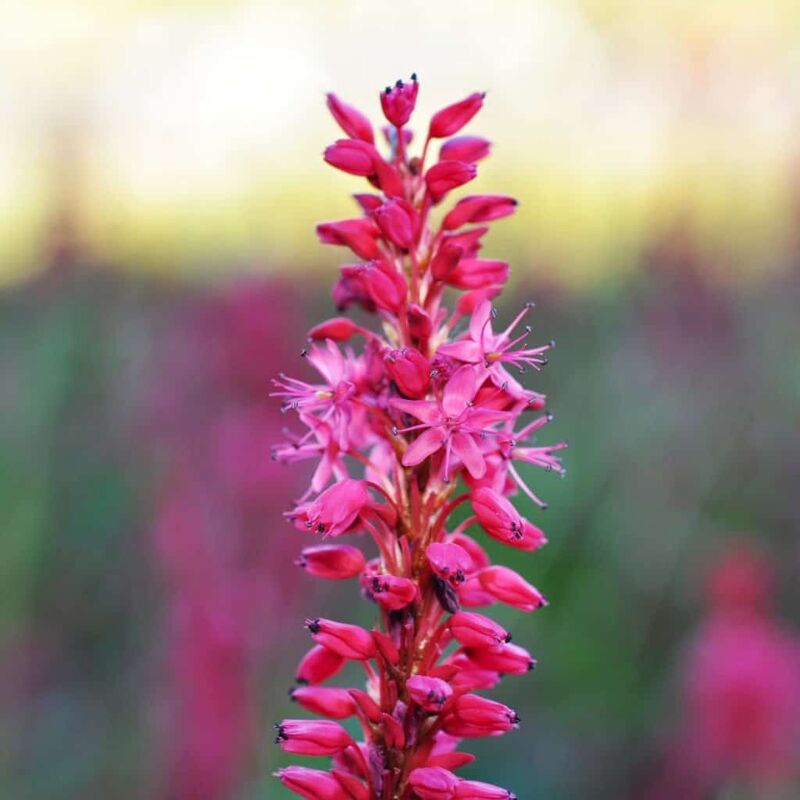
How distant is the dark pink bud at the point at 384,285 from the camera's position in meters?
2.34

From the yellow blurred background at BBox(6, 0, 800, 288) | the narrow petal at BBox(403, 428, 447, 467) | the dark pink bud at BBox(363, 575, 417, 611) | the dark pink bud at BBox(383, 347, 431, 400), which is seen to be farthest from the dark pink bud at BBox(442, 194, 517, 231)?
the yellow blurred background at BBox(6, 0, 800, 288)

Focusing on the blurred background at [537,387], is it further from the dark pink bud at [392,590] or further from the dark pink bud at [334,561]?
the dark pink bud at [392,590]

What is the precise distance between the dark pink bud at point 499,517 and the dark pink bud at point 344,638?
325 mm

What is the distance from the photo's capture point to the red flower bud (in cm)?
241

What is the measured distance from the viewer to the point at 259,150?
1412 cm

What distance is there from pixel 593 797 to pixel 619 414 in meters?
2.78

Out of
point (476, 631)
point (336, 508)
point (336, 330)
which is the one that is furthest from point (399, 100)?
point (476, 631)

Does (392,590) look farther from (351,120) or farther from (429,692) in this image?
(351,120)

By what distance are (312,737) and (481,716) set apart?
1.14 feet

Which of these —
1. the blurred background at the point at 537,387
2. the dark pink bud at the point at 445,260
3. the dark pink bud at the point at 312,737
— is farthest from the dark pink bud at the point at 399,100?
the blurred background at the point at 537,387

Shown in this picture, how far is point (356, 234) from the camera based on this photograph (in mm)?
2482

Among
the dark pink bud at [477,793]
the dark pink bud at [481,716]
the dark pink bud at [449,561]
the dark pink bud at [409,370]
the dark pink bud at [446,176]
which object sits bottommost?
the dark pink bud at [477,793]

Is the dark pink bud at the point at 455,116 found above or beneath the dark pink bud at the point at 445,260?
above

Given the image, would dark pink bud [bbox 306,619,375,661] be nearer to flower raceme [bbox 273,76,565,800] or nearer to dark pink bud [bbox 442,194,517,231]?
flower raceme [bbox 273,76,565,800]
